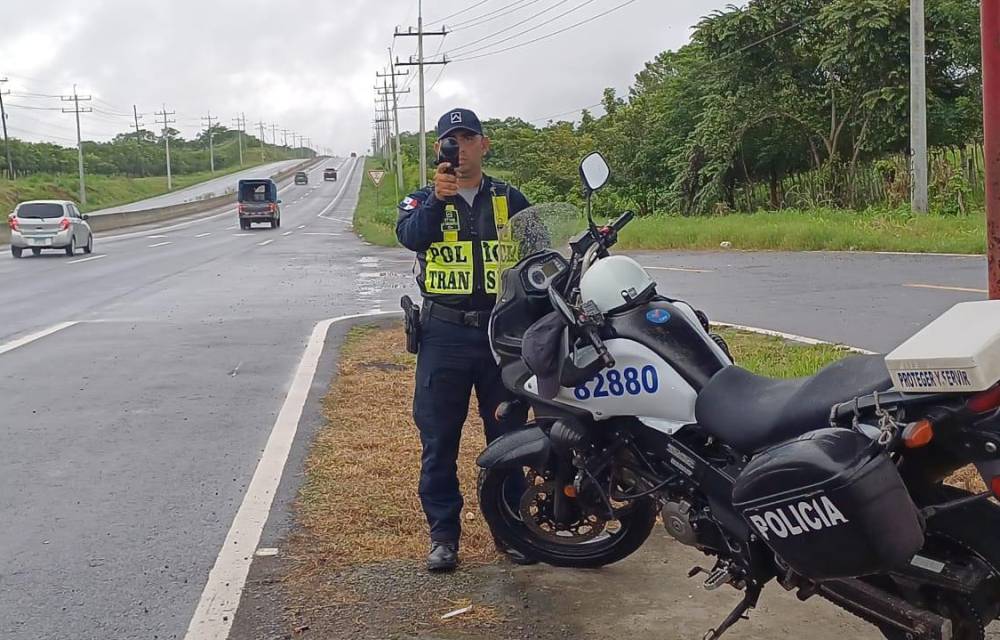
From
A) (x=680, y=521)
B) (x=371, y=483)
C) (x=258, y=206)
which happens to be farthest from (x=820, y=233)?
(x=258, y=206)

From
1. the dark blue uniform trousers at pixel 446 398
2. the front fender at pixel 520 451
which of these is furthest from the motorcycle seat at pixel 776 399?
the dark blue uniform trousers at pixel 446 398

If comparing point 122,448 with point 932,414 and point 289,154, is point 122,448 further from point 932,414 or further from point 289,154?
point 289,154

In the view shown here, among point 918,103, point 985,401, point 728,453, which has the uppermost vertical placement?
point 918,103

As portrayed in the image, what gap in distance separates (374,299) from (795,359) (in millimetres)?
8263

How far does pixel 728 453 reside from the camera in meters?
3.30

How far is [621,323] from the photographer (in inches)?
140

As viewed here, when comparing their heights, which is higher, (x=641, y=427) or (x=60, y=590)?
(x=641, y=427)

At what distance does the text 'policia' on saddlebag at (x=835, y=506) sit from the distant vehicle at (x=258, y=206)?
45059 mm

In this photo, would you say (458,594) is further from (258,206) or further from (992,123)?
(258,206)

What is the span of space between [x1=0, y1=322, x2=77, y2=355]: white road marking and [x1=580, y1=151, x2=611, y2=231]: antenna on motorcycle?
819 centimetres

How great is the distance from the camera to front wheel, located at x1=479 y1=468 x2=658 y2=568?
4234 mm

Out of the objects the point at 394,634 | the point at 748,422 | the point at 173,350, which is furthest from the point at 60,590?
the point at 173,350

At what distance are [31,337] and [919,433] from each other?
10.6 metres

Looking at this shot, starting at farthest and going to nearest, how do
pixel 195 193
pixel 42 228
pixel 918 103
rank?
pixel 195 193
pixel 42 228
pixel 918 103
